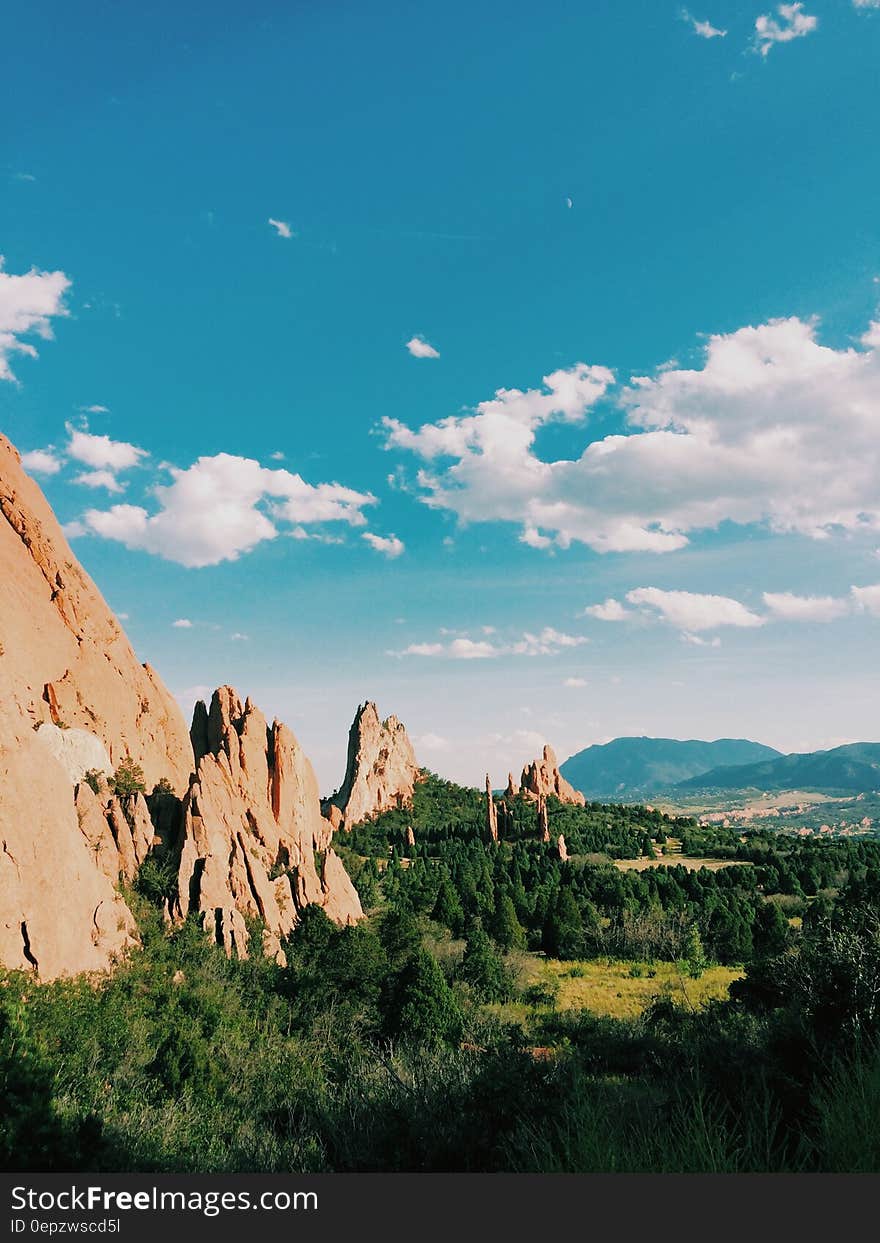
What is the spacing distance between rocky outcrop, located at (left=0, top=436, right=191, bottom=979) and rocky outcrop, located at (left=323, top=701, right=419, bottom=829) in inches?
3331

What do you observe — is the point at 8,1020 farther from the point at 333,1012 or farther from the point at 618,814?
the point at 618,814

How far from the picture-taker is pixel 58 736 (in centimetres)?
5294

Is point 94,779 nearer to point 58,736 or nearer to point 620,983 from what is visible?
point 58,736

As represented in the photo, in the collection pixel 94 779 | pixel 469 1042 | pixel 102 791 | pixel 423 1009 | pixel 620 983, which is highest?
pixel 94 779

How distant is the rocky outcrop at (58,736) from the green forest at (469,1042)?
2.77m

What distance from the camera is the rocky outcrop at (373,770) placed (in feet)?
500

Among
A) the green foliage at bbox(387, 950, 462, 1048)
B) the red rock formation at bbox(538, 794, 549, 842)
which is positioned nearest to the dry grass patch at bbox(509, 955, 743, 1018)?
the green foliage at bbox(387, 950, 462, 1048)

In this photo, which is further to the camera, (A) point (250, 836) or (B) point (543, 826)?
(B) point (543, 826)

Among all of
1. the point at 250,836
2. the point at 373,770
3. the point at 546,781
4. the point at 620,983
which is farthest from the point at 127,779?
the point at 546,781

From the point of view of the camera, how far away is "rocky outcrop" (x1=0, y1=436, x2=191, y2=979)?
3306cm

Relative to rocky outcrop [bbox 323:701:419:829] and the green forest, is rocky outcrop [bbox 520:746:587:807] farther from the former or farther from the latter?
the green forest

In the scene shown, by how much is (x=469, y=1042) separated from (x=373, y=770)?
123 metres

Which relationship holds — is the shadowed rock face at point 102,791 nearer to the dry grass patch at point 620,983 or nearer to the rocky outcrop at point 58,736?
the rocky outcrop at point 58,736

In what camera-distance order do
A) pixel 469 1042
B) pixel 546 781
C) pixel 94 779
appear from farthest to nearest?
pixel 546 781 → pixel 94 779 → pixel 469 1042
